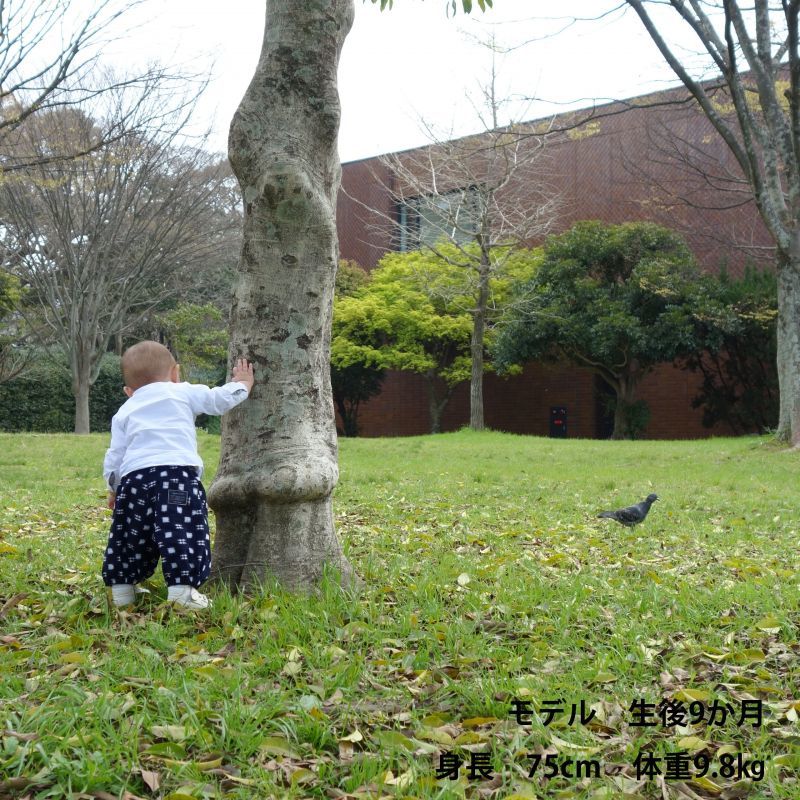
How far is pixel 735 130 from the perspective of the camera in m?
20.0

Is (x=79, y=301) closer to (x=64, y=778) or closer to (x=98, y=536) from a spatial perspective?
(x=98, y=536)

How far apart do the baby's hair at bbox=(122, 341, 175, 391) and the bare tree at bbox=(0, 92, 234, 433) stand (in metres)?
13.1

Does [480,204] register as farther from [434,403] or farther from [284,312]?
[284,312]

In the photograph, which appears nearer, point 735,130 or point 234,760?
point 234,760

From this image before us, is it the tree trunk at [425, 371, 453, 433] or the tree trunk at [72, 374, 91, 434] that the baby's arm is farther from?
the tree trunk at [425, 371, 453, 433]

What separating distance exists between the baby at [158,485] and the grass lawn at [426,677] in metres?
0.16

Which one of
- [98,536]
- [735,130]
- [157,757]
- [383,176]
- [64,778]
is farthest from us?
[383,176]

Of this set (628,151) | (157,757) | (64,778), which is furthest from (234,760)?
(628,151)

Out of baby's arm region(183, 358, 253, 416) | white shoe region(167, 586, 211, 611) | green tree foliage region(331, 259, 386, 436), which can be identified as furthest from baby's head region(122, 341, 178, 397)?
green tree foliage region(331, 259, 386, 436)

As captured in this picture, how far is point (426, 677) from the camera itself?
2922mm

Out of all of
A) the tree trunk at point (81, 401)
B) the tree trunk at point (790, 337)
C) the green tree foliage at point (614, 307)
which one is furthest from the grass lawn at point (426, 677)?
the green tree foliage at point (614, 307)

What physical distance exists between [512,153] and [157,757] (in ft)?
64.0

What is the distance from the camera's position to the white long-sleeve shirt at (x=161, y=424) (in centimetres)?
354

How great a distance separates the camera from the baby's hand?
3.78 metres
